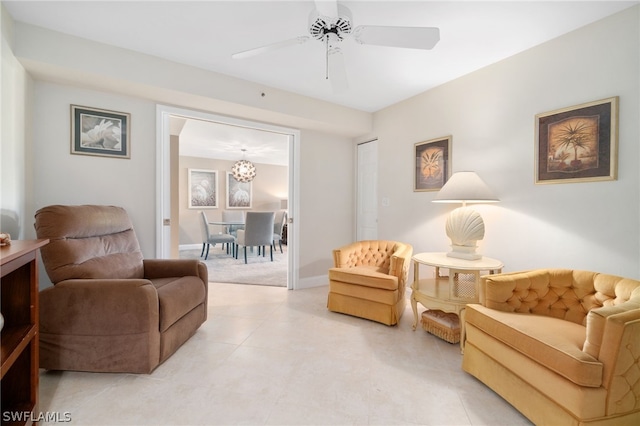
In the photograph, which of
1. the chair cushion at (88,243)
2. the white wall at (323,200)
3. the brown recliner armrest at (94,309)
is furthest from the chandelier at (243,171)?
the brown recliner armrest at (94,309)

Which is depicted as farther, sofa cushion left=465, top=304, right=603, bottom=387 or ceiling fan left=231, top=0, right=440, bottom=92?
ceiling fan left=231, top=0, right=440, bottom=92

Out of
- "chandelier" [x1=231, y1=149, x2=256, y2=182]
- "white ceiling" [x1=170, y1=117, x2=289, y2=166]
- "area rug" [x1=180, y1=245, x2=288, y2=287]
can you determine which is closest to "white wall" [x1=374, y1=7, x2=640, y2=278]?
"area rug" [x1=180, y1=245, x2=288, y2=287]

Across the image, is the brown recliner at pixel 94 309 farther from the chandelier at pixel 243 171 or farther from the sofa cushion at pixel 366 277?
the chandelier at pixel 243 171

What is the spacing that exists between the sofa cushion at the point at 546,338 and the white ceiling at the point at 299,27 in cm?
198

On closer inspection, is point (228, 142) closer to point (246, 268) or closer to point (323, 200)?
point (246, 268)

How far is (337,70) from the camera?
2076 mm

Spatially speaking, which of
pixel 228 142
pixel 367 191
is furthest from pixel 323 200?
pixel 228 142

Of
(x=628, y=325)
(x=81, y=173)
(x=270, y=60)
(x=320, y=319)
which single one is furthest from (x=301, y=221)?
(x=628, y=325)

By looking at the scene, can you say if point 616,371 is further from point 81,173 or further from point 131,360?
point 81,173

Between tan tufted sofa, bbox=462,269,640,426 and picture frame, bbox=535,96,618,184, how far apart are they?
0.75 m

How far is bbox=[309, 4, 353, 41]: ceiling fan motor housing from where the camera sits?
5.41ft

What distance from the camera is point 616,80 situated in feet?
6.23

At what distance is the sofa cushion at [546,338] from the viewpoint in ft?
3.99

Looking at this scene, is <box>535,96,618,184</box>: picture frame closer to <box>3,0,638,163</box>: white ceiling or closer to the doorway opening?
<box>3,0,638,163</box>: white ceiling
